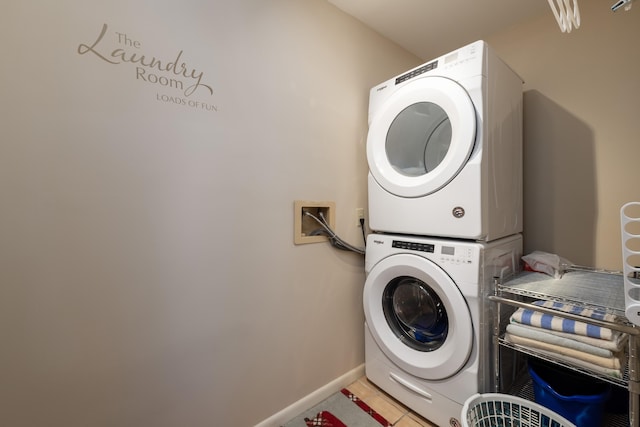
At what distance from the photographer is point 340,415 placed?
4.39ft

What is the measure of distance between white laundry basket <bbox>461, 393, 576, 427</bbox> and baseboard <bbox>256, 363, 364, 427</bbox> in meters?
0.70

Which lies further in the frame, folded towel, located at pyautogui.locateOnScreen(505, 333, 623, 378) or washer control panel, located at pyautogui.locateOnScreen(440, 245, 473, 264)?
washer control panel, located at pyautogui.locateOnScreen(440, 245, 473, 264)

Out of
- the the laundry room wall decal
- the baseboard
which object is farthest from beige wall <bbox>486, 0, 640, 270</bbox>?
the the laundry room wall decal

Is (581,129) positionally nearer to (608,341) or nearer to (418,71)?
(418,71)

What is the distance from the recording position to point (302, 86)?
1.33 metres

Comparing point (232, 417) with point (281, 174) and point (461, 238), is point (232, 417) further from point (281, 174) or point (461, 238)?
point (461, 238)

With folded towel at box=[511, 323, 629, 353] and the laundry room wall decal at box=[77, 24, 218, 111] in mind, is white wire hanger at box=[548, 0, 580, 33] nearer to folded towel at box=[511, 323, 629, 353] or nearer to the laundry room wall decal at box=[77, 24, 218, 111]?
folded towel at box=[511, 323, 629, 353]

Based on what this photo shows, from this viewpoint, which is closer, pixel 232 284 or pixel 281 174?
pixel 232 284

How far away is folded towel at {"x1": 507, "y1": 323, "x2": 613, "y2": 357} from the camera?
2.84ft

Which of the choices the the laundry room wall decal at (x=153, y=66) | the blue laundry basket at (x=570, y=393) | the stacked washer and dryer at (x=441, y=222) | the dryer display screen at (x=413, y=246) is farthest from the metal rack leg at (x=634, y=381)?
the the laundry room wall decal at (x=153, y=66)

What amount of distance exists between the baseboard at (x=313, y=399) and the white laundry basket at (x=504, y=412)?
70 centimetres

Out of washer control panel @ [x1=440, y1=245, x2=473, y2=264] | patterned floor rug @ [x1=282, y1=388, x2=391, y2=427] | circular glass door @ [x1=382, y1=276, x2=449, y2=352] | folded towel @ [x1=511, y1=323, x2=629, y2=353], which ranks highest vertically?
washer control panel @ [x1=440, y1=245, x2=473, y2=264]

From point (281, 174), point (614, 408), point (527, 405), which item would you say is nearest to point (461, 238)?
point (527, 405)

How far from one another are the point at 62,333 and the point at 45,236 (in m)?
0.30
